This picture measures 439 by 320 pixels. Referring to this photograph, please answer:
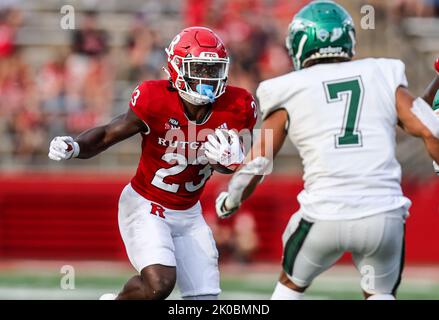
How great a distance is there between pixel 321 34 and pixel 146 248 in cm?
156

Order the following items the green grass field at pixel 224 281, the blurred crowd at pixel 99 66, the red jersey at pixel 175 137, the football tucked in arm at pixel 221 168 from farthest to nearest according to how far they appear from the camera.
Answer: the blurred crowd at pixel 99 66 < the green grass field at pixel 224 281 < the red jersey at pixel 175 137 < the football tucked in arm at pixel 221 168

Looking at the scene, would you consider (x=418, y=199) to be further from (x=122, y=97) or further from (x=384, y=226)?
(x=384, y=226)

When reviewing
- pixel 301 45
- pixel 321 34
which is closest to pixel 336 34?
pixel 321 34

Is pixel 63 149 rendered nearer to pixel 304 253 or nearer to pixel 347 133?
pixel 304 253

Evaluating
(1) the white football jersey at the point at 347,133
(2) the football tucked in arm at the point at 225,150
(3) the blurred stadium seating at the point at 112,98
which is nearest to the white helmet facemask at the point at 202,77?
(2) the football tucked in arm at the point at 225,150

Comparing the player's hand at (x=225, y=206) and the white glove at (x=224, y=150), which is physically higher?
the white glove at (x=224, y=150)

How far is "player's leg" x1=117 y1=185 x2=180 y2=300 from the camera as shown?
531 cm

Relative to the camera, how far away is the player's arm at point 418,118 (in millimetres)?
4594

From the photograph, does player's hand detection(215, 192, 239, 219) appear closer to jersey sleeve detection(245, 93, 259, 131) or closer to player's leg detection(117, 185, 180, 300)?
player's leg detection(117, 185, 180, 300)

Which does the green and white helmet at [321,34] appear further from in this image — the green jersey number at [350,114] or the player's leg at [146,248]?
the player's leg at [146,248]

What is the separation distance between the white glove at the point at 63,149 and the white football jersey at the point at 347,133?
4.39 feet

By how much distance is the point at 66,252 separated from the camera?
11.5 meters

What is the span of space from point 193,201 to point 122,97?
652 cm
